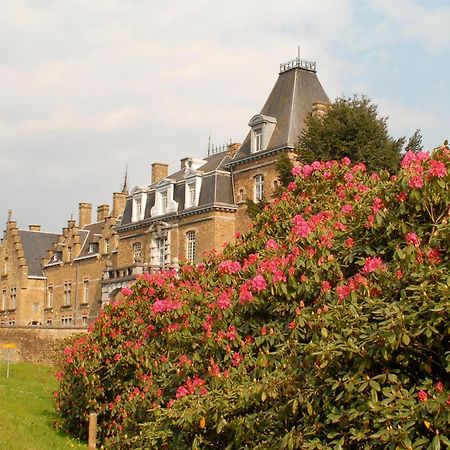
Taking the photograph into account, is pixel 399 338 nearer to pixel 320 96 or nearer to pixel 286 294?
pixel 286 294

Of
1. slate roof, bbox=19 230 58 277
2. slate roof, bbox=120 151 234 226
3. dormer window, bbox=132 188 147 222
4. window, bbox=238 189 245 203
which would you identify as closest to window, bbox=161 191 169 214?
slate roof, bbox=120 151 234 226

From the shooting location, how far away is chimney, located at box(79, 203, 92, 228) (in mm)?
64750

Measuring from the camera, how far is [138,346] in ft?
51.0

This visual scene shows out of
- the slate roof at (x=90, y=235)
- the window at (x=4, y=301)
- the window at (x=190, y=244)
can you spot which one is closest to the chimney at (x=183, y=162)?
the window at (x=190, y=244)

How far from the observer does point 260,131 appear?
41219 mm

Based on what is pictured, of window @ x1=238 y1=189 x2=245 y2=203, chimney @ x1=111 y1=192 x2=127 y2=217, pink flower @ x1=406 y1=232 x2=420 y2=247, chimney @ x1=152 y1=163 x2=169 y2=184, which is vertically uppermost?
chimney @ x1=152 y1=163 x2=169 y2=184

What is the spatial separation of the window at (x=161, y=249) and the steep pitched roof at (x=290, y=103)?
24.4ft

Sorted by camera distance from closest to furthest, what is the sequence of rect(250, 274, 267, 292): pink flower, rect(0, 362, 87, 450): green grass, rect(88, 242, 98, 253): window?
rect(250, 274, 267, 292): pink flower, rect(0, 362, 87, 450): green grass, rect(88, 242, 98, 253): window

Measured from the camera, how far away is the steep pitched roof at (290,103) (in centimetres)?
3994

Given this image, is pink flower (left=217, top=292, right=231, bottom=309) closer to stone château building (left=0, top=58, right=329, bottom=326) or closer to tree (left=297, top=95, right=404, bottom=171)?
tree (left=297, top=95, right=404, bottom=171)

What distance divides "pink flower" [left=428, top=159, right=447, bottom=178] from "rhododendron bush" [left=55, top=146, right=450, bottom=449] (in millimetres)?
15

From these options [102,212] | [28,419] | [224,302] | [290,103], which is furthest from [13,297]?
[224,302]

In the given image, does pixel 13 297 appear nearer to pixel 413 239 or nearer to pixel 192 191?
pixel 192 191

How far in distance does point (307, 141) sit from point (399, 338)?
25868 mm
